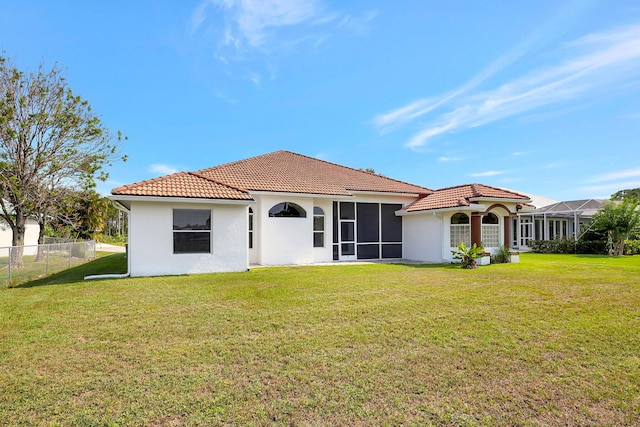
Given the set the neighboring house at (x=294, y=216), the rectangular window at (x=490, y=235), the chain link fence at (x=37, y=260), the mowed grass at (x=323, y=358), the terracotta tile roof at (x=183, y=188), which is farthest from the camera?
the rectangular window at (x=490, y=235)

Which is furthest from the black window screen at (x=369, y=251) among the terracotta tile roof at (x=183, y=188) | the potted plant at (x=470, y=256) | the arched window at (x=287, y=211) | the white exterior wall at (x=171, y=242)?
the terracotta tile roof at (x=183, y=188)

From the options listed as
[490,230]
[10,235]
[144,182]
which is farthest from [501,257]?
[10,235]

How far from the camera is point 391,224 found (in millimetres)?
19859

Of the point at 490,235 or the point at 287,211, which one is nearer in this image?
the point at 287,211

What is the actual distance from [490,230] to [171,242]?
1567 centimetres

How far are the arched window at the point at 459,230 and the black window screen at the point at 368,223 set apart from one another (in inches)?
158

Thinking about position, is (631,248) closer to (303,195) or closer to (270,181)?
(303,195)

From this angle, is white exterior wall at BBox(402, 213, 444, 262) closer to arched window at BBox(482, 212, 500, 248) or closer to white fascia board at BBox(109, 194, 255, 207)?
arched window at BBox(482, 212, 500, 248)

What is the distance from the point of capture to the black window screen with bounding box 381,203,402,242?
19.7 meters

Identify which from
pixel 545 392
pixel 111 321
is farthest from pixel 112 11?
pixel 545 392

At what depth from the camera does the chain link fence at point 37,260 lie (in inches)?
473

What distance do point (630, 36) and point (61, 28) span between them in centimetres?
2158

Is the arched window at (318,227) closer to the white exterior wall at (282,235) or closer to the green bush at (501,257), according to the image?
the white exterior wall at (282,235)

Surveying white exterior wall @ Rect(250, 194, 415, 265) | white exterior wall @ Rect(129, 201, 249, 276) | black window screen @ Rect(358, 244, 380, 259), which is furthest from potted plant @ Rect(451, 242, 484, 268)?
white exterior wall @ Rect(129, 201, 249, 276)
